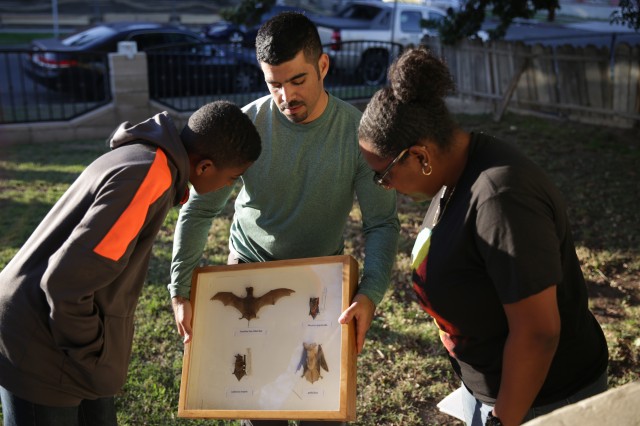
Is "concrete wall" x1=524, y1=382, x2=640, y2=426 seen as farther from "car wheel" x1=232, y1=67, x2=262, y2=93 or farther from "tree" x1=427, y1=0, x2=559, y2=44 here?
"tree" x1=427, y1=0, x2=559, y2=44

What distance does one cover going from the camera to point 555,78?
469 inches

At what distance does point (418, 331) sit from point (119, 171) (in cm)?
334

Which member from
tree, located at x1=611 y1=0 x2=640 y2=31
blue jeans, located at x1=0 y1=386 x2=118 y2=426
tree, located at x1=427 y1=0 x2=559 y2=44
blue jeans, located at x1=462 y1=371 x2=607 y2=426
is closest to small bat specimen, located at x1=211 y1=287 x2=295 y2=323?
blue jeans, located at x1=0 y1=386 x2=118 y2=426

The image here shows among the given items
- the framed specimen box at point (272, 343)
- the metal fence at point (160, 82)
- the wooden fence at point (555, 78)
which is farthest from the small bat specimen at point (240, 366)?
the metal fence at point (160, 82)

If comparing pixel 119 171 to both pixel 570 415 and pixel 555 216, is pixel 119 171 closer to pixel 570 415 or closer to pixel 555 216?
pixel 555 216

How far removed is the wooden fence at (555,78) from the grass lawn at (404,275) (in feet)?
2.33

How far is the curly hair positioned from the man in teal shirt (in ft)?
2.19

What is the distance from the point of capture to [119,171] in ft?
6.81

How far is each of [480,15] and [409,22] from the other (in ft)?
14.2

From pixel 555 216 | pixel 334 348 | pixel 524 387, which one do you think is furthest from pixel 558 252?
pixel 334 348

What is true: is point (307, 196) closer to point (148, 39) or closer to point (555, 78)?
point (555, 78)

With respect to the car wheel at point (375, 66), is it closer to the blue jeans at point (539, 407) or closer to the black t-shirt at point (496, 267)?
the blue jeans at point (539, 407)

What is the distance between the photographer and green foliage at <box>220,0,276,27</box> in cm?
1305

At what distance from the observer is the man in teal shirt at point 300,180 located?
8.80 feet
